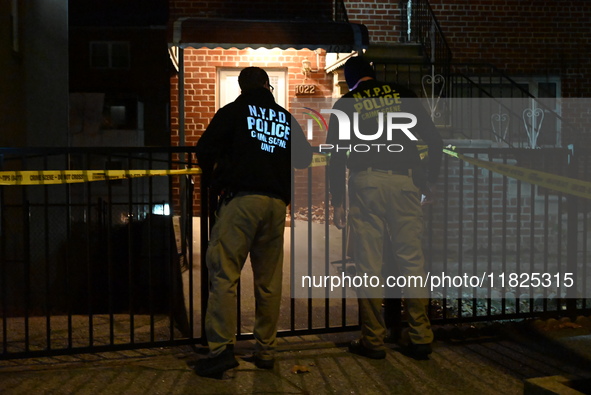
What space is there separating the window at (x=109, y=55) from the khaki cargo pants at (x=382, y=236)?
1201cm

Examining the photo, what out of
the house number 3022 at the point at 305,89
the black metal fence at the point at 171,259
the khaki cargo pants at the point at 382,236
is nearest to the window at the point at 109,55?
the black metal fence at the point at 171,259

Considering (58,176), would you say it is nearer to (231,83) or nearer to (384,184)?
(384,184)

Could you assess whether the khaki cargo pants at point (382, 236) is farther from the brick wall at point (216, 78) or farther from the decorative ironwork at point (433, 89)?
the brick wall at point (216, 78)

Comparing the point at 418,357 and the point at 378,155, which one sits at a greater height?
the point at 378,155

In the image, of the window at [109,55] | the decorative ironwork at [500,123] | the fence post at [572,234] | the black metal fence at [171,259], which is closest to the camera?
the black metal fence at [171,259]

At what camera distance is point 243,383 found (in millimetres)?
4074

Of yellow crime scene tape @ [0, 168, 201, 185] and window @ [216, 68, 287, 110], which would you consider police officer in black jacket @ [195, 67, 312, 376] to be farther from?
window @ [216, 68, 287, 110]

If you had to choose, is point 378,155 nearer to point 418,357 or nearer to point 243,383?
point 418,357

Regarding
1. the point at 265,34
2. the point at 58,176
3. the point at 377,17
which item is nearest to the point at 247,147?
→ the point at 58,176

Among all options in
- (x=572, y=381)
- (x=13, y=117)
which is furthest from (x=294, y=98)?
(x=572, y=381)

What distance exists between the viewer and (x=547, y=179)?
463 cm

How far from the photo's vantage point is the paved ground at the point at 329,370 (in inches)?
157

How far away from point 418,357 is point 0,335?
319 centimetres

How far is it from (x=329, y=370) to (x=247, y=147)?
59.6 inches
